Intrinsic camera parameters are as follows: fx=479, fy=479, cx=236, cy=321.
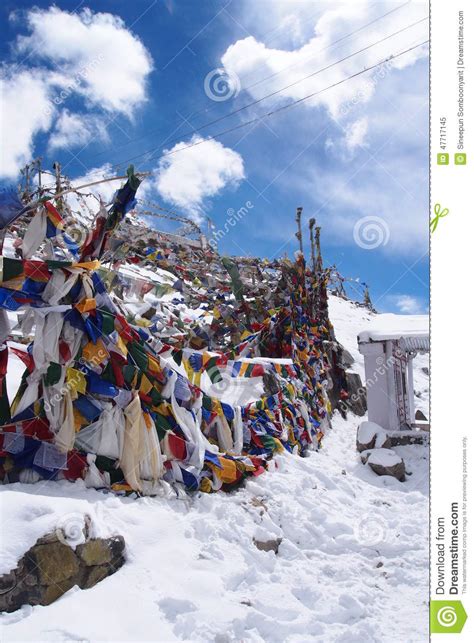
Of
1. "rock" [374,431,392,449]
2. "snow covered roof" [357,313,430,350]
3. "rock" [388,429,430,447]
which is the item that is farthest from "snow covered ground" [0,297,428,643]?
"snow covered roof" [357,313,430,350]

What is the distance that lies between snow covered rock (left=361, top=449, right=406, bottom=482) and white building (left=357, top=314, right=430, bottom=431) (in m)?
2.91

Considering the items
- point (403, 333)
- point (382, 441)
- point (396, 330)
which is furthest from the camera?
point (396, 330)

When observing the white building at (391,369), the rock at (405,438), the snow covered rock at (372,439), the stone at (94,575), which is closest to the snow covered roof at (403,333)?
the white building at (391,369)

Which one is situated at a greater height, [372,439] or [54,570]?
[372,439]

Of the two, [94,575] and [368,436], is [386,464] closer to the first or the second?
[368,436]

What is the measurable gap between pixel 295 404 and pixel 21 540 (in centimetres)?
723

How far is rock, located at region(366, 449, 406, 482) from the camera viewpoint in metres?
9.16

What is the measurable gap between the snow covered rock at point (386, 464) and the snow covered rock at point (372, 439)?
987mm

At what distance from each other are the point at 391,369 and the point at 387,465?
3.85m

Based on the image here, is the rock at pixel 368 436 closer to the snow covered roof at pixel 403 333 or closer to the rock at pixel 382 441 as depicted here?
the rock at pixel 382 441

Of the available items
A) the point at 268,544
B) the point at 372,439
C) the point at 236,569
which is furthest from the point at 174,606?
the point at 372,439

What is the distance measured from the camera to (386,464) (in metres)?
9.23

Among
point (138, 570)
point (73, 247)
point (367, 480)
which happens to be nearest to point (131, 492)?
point (138, 570)

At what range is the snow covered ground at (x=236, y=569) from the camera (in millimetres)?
3332
